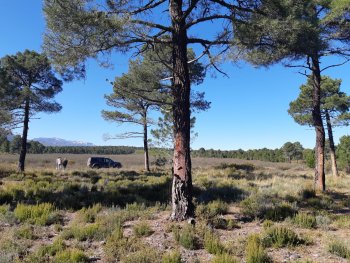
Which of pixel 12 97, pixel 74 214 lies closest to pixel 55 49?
pixel 74 214

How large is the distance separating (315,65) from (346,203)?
21.3ft

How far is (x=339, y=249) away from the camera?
20.4ft

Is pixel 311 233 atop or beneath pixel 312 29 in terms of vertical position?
beneath

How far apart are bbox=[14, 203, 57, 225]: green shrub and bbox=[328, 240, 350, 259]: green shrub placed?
6.40 metres

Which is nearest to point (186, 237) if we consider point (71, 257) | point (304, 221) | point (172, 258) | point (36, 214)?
point (172, 258)

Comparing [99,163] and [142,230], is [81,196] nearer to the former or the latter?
[142,230]

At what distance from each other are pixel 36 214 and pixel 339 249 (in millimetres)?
7142

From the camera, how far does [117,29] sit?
8359 mm

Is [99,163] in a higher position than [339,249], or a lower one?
higher

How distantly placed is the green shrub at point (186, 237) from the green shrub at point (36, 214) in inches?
134

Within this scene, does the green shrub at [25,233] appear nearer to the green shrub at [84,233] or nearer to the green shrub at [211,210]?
the green shrub at [84,233]

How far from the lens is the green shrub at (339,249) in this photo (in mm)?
6082

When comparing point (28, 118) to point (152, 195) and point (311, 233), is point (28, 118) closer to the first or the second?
point (152, 195)

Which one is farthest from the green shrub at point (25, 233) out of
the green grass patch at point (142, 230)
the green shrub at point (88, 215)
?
the green grass patch at point (142, 230)
